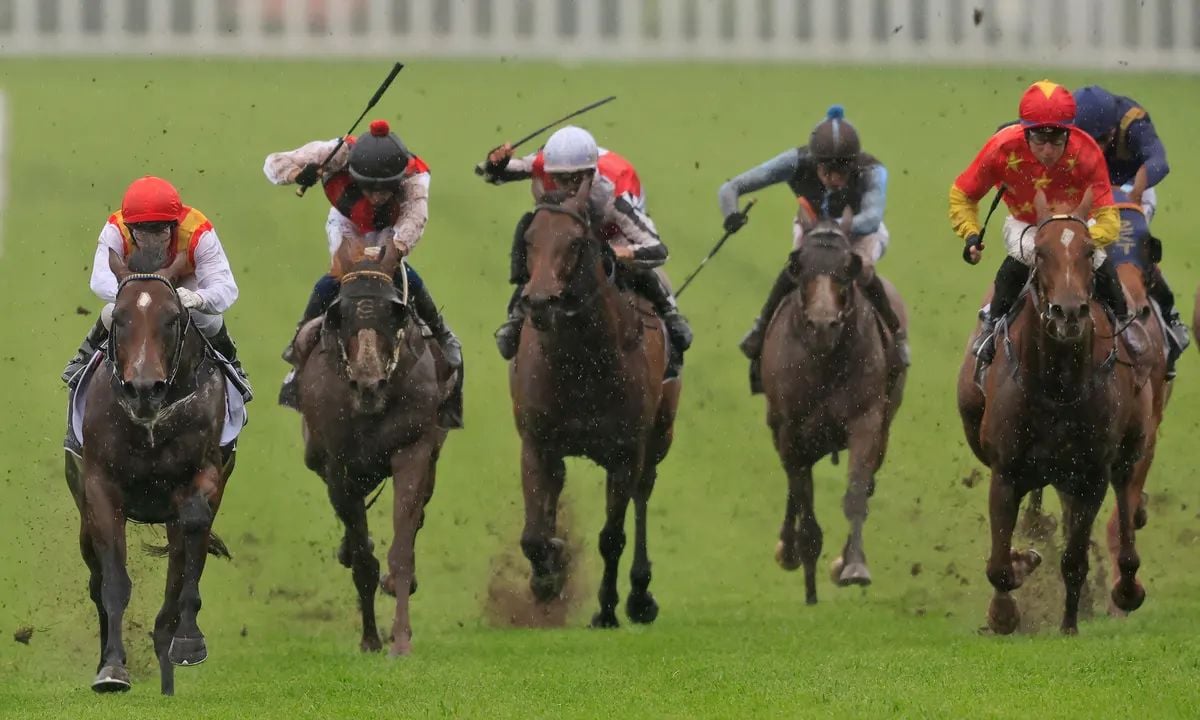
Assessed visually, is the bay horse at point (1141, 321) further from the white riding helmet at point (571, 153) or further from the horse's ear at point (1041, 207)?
the white riding helmet at point (571, 153)

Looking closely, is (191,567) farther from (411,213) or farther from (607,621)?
(607,621)

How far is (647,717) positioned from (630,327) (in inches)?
144

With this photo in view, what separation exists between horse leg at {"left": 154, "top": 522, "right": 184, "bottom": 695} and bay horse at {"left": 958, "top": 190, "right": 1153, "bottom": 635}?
142 inches

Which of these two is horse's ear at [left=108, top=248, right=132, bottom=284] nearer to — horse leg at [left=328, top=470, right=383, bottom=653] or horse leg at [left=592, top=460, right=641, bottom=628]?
horse leg at [left=328, top=470, right=383, bottom=653]

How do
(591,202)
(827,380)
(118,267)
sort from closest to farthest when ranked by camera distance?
(118,267), (591,202), (827,380)

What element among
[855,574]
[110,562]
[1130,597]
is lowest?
[855,574]

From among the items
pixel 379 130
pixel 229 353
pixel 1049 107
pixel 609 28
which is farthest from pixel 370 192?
pixel 609 28

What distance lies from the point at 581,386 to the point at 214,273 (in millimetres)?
2317

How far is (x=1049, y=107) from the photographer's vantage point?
10.8m

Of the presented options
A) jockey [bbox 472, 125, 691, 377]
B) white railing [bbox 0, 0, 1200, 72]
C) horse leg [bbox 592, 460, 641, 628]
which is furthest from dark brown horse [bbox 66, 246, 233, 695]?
white railing [bbox 0, 0, 1200, 72]

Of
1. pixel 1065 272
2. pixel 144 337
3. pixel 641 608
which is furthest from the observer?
pixel 641 608

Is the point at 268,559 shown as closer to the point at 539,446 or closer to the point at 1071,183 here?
the point at 539,446

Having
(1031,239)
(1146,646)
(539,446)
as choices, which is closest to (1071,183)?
(1031,239)

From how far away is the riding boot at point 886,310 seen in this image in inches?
542
